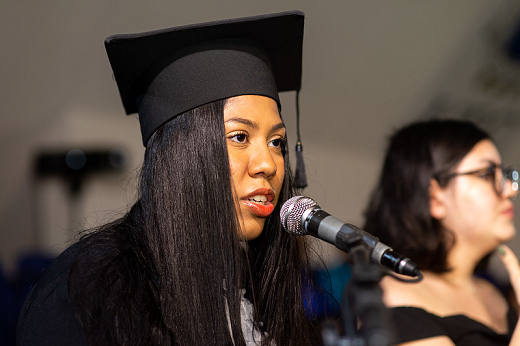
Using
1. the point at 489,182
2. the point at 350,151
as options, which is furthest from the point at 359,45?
the point at 489,182

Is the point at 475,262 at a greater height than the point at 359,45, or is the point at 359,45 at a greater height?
the point at 359,45

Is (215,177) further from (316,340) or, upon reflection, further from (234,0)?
(234,0)

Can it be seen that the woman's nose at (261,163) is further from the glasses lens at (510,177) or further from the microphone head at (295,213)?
the glasses lens at (510,177)

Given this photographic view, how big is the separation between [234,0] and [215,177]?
9.15ft

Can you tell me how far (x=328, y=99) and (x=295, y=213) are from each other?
3199 mm

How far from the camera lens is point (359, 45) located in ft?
14.1

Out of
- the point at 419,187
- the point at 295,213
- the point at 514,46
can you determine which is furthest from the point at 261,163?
the point at 514,46

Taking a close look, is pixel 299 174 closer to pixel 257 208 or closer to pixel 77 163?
pixel 257 208

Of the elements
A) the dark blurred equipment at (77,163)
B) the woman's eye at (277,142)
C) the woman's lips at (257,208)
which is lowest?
the dark blurred equipment at (77,163)

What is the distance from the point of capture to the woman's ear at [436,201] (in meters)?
2.48

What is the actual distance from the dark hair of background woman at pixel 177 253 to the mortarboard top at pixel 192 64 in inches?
2.4

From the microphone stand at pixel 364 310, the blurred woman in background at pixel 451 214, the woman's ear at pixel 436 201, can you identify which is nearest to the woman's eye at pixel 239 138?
the microphone stand at pixel 364 310

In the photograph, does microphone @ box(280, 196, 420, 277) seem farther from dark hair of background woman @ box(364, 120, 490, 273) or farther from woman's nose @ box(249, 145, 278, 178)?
dark hair of background woman @ box(364, 120, 490, 273)

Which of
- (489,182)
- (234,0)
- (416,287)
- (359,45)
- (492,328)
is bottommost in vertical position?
(492,328)
